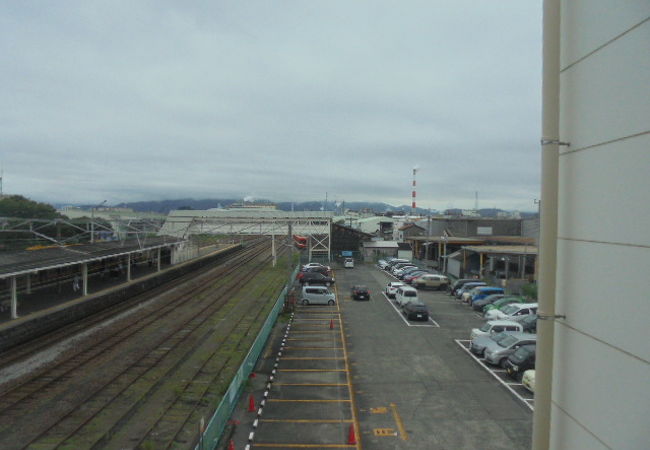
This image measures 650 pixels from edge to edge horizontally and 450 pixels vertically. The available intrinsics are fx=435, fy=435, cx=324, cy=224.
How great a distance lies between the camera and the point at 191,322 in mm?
18438

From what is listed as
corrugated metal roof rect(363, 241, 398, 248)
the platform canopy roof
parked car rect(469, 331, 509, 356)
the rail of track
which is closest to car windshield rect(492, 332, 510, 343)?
parked car rect(469, 331, 509, 356)

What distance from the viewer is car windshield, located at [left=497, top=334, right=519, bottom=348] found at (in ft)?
44.0

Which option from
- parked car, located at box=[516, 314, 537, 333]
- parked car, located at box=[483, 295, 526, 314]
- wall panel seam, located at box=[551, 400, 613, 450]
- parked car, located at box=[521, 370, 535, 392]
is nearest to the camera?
wall panel seam, located at box=[551, 400, 613, 450]

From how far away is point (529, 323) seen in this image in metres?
17.0

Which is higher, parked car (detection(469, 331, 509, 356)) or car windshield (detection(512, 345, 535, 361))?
car windshield (detection(512, 345, 535, 361))

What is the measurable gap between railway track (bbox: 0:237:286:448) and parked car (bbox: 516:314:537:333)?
1049cm

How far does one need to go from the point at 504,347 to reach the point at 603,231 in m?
11.6

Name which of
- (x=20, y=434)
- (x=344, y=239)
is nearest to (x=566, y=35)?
(x=20, y=434)

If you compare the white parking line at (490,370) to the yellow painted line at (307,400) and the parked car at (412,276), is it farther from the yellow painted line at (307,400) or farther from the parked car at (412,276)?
the parked car at (412,276)

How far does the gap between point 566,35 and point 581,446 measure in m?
3.20

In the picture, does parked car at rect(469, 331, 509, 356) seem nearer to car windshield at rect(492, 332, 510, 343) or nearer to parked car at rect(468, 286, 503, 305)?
car windshield at rect(492, 332, 510, 343)

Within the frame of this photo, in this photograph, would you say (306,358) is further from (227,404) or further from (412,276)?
(412,276)

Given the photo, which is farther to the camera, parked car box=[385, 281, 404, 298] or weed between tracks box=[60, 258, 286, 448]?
parked car box=[385, 281, 404, 298]

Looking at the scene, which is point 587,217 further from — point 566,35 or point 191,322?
point 191,322
